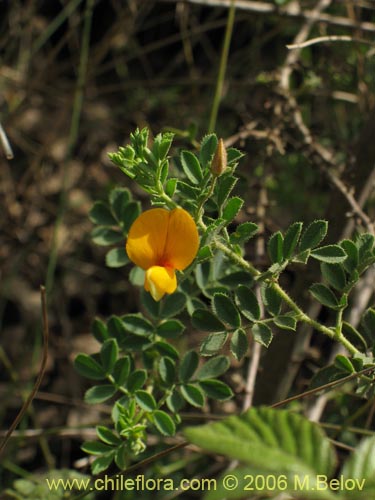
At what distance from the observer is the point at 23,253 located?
6.86 feet

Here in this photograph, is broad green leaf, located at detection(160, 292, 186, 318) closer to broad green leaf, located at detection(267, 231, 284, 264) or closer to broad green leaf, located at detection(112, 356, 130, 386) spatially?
broad green leaf, located at detection(112, 356, 130, 386)

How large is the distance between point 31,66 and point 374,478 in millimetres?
2021

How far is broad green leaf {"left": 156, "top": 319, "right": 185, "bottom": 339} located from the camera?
1208 mm

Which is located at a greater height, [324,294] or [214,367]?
[324,294]

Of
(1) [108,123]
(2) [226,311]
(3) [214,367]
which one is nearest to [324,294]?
(2) [226,311]

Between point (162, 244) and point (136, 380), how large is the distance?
34 centimetres

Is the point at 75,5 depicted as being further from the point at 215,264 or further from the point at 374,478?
the point at 374,478

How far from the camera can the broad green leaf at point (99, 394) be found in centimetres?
119

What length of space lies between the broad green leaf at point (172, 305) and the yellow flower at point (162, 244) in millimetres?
280

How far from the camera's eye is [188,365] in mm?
1196

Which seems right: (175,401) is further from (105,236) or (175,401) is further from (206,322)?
(105,236)

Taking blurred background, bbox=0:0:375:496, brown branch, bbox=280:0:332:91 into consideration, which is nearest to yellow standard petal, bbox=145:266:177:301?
blurred background, bbox=0:0:375:496

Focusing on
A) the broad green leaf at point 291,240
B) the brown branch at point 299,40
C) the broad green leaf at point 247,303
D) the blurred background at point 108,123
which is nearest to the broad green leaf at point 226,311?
the broad green leaf at point 247,303

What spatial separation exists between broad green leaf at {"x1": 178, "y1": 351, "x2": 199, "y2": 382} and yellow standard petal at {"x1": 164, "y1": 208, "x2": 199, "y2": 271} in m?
0.30
